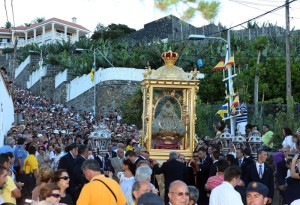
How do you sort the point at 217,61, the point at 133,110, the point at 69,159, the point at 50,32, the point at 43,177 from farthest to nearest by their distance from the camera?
the point at 50,32 → the point at 217,61 → the point at 133,110 → the point at 69,159 → the point at 43,177

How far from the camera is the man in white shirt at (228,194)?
379 inches

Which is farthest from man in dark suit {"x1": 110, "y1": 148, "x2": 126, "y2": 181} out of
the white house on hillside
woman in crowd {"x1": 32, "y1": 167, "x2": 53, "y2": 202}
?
the white house on hillside

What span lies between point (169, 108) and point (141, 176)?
11841mm

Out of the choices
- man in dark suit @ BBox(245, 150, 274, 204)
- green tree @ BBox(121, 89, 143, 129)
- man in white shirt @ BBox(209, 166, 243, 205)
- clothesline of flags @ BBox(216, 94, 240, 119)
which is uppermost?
green tree @ BBox(121, 89, 143, 129)

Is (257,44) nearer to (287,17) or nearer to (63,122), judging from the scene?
(287,17)

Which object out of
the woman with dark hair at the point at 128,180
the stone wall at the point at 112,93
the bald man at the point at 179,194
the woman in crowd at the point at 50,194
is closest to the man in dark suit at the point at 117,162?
the woman with dark hair at the point at 128,180

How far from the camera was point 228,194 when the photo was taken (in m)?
9.68

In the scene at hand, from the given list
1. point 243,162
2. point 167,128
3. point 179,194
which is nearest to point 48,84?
point 167,128

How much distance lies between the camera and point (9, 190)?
1030cm

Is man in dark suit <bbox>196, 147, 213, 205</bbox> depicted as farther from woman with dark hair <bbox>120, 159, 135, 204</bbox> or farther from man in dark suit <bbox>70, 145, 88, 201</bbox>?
woman with dark hair <bbox>120, 159, 135, 204</bbox>

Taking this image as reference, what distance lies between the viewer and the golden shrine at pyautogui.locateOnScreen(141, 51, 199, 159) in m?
21.4

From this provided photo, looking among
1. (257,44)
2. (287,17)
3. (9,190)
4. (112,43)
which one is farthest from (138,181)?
(112,43)

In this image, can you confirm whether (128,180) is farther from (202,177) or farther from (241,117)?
(241,117)

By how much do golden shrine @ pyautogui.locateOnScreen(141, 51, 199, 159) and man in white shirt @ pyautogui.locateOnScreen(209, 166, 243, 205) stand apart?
11.0 meters
